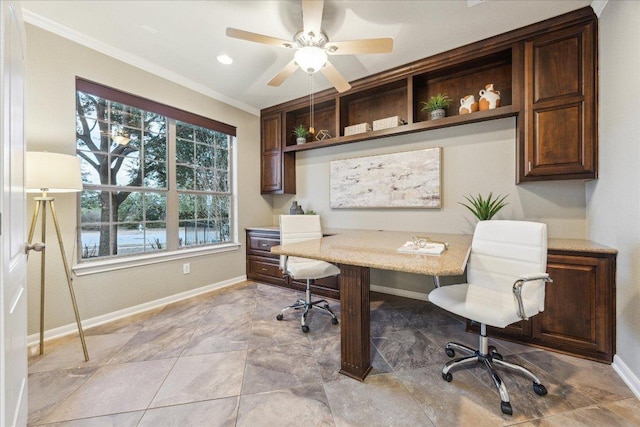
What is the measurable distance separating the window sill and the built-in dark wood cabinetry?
92.7 inches

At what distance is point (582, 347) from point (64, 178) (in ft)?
13.3

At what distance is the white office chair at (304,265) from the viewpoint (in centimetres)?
246

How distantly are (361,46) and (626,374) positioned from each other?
115 inches

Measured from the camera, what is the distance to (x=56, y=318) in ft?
7.34

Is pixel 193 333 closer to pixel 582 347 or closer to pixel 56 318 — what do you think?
pixel 56 318

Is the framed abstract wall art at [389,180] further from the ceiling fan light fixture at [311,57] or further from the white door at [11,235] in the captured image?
the white door at [11,235]

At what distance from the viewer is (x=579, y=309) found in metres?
1.90

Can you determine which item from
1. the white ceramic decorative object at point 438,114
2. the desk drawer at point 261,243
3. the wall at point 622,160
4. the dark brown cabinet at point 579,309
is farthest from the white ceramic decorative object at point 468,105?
the desk drawer at point 261,243

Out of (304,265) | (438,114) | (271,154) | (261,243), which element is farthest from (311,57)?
(261,243)

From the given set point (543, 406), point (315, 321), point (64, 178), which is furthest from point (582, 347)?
point (64, 178)

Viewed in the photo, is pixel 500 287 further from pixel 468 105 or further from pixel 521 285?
pixel 468 105

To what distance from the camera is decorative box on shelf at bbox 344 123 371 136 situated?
3256 millimetres

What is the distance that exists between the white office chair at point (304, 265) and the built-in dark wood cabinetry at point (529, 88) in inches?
52.6

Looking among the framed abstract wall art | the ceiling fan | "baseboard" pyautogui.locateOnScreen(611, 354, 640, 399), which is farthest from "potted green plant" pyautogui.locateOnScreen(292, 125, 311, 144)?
"baseboard" pyautogui.locateOnScreen(611, 354, 640, 399)
